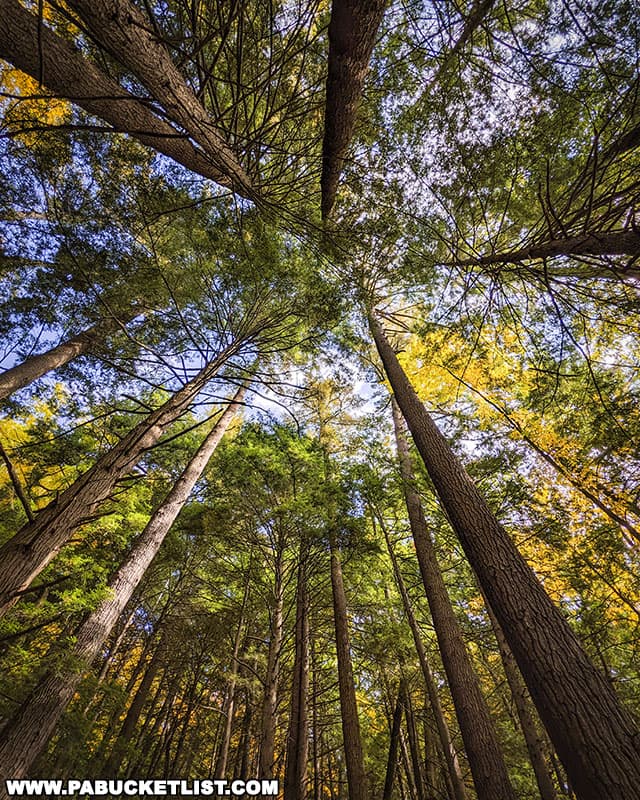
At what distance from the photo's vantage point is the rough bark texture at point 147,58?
2010mm

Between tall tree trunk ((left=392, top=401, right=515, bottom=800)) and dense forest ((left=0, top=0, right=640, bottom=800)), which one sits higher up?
dense forest ((left=0, top=0, right=640, bottom=800))

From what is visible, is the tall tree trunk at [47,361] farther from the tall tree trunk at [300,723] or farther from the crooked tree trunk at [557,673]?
the crooked tree trunk at [557,673]

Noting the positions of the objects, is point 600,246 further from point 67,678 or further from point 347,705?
point 67,678

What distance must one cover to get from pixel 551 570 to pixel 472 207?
7.33 meters

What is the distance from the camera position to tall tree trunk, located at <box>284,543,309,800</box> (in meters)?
4.80

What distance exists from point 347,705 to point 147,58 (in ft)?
28.3

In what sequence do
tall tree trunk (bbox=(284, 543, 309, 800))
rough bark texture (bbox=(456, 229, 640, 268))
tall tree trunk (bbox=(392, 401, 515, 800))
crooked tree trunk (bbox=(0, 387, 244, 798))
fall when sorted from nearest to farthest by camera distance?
rough bark texture (bbox=(456, 229, 640, 268)), crooked tree trunk (bbox=(0, 387, 244, 798)), tall tree trunk (bbox=(392, 401, 515, 800)), tall tree trunk (bbox=(284, 543, 309, 800))

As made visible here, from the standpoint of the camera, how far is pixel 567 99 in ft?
12.6

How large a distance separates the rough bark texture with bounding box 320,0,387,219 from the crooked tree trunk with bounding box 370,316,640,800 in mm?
4216

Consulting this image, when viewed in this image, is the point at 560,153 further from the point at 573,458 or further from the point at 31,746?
the point at 31,746

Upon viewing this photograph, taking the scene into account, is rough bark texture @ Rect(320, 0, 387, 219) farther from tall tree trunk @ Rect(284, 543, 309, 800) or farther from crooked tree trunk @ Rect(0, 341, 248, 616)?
tall tree trunk @ Rect(284, 543, 309, 800)

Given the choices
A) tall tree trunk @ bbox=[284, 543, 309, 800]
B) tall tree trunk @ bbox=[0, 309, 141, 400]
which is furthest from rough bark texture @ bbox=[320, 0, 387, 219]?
tall tree trunk @ bbox=[284, 543, 309, 800]

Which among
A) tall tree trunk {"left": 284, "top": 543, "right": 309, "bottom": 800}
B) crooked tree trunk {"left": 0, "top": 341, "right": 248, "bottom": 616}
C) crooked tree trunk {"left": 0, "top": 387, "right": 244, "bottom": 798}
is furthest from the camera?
tall tree trunk {"left": 284, "top": 543, "right": 309, "bottom": 800}

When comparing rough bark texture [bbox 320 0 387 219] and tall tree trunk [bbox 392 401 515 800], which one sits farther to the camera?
tall tree trunk [bbox 392 401 515 800]
